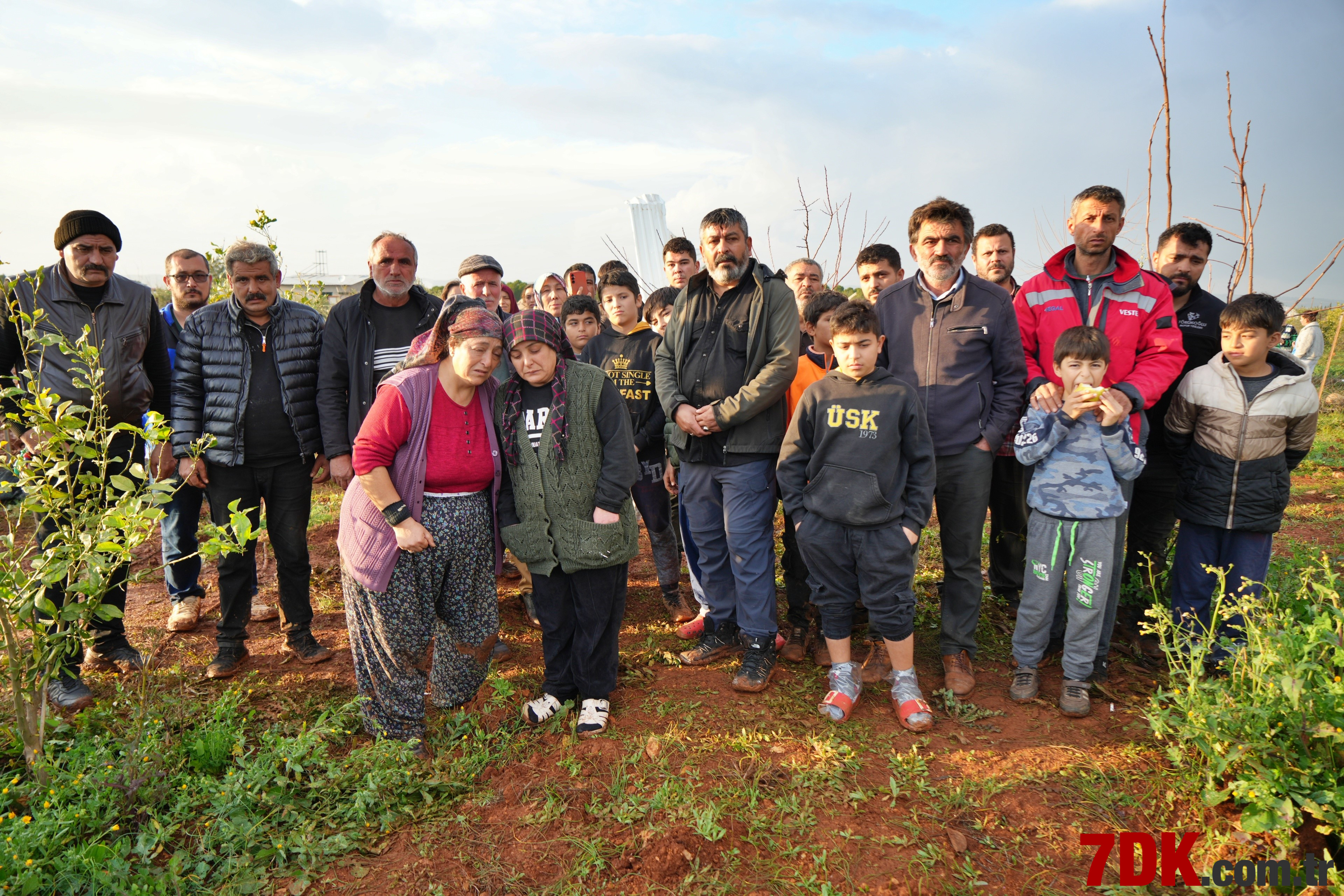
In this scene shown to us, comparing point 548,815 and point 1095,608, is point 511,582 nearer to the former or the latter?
point 548,815

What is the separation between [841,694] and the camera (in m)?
3.41

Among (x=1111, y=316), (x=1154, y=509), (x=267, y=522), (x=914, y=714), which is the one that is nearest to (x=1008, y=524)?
(x=1154, y=509)

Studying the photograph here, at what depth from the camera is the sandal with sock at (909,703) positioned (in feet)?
10.8

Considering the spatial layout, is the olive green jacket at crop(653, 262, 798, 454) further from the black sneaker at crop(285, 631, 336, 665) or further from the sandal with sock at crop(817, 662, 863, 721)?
the black sneaker at crop(285, 631, 336, 665)

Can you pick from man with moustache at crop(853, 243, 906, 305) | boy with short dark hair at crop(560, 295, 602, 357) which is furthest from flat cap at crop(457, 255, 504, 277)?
man with moustache at crop(853, 243, 906, 305)

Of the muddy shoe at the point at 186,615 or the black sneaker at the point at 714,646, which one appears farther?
the muddy shoe at the point at 186,615

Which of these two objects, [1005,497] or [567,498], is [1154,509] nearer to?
[1005,497]

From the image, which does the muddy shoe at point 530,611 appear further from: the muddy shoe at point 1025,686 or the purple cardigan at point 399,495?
the muddy shoe at point 1025,686

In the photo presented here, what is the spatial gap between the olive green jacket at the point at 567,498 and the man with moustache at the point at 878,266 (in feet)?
7.48

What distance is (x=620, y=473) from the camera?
10.5 ft

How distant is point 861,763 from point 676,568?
74.0 inches

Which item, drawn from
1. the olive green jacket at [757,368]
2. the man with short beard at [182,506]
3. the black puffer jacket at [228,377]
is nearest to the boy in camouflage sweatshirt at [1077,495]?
the olive green jacket at [757,368]

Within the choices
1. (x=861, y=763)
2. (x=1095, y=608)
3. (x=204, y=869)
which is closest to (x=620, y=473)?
(x=861, y=763)

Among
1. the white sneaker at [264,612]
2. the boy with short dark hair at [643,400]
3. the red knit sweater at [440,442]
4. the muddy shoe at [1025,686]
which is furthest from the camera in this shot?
the white sneaker at [264,612]
